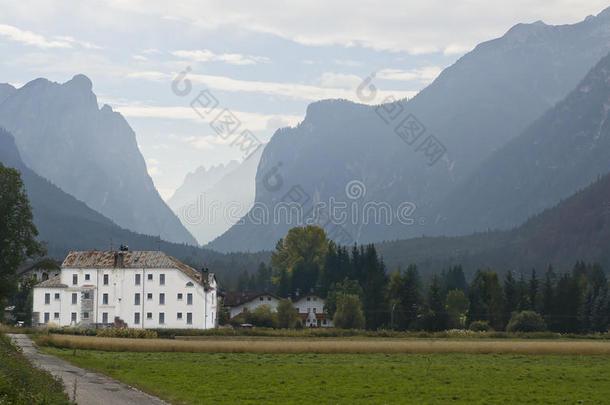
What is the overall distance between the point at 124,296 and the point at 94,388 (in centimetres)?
7327

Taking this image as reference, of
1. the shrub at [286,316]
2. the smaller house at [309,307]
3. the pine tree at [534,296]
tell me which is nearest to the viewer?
the shrub at [286,316]

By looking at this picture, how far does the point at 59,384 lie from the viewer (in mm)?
37625

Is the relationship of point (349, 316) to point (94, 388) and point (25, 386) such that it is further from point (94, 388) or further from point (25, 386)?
point (25, 386)

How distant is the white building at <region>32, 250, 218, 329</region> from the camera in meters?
112

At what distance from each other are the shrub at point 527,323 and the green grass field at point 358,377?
4316cm

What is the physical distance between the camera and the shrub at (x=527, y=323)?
11025 centimetres

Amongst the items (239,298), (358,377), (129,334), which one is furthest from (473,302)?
(358,377)

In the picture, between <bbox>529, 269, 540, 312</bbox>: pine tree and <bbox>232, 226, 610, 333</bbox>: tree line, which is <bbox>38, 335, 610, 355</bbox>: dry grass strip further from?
<bbox>529, 269, 540, 312</bbox>: pine tree

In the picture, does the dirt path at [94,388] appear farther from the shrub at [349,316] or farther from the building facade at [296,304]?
the building facade at [296,304]

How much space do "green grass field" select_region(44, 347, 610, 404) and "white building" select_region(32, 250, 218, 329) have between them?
44.5 metres

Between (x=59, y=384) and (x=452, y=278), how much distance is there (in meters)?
150

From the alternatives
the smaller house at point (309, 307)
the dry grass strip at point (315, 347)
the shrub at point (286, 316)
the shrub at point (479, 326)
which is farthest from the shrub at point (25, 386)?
the smaller house at point (309, 307)

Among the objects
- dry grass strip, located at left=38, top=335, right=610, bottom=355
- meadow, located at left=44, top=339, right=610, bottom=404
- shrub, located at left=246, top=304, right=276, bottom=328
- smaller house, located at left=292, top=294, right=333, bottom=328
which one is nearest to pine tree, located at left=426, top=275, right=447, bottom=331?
shrub, located at left=246, top=304, right=276, bottom=328

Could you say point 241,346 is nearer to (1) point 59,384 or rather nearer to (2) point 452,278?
(1) point 59,384
